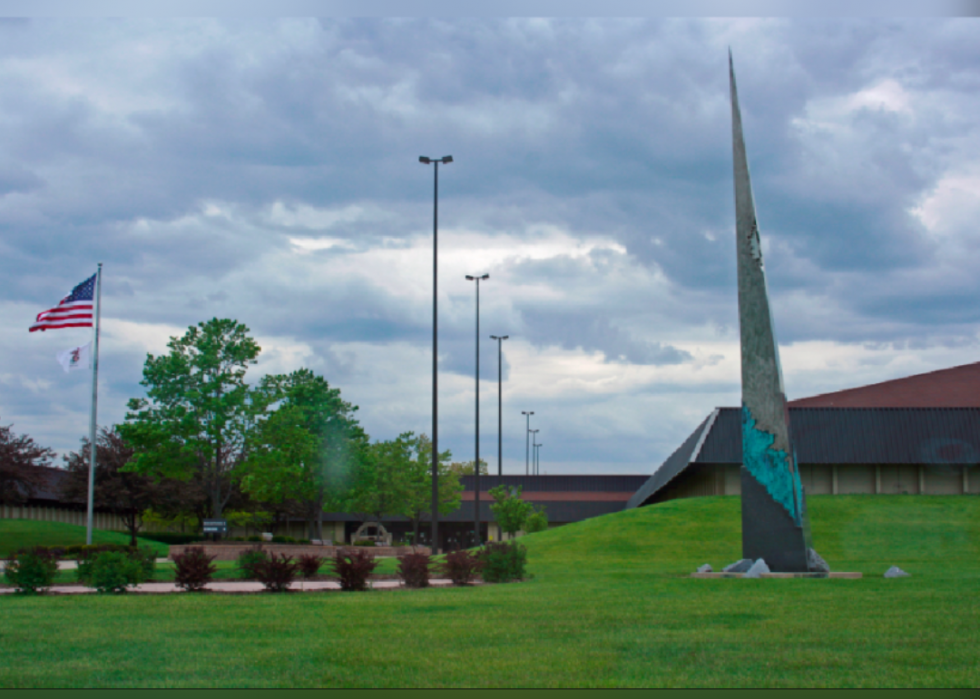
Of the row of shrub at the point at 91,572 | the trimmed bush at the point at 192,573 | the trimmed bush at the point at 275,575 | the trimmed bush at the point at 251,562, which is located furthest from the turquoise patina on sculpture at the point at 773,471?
the row of shrub at the point at 91,572

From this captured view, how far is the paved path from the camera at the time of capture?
54.5 ft

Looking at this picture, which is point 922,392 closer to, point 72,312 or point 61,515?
point 72,312

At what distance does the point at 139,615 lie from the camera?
467 inches

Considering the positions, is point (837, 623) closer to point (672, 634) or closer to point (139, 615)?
point (672, 634)

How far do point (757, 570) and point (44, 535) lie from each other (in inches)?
1561

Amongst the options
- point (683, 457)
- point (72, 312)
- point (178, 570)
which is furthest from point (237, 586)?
point (683, 457)

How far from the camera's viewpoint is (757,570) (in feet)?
62.8

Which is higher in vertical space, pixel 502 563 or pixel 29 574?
pixel 29 574

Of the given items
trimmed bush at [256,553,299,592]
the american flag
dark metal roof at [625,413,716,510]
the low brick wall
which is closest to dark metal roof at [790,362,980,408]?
dark metal roof at [625,413,716,510]

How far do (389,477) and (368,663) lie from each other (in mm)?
53476

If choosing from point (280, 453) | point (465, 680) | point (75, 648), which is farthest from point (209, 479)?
point (465, 680)

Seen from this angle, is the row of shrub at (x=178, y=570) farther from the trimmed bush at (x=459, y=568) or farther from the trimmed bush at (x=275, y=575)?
the trimmed bush at (x=459, y=568)

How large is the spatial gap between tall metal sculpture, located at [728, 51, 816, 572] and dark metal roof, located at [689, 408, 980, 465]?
28.7 meters

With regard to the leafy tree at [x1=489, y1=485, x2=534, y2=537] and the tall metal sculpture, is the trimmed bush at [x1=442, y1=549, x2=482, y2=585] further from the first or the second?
the leafy tree at [x1=489, y1=485, x2=534, y2=537]
